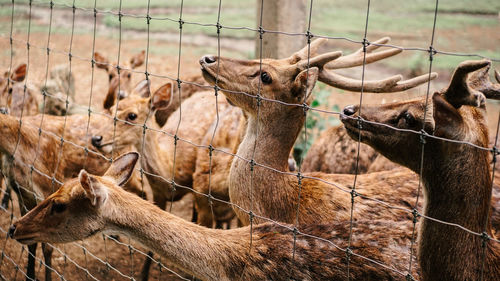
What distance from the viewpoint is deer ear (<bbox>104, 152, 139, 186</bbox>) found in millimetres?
3516

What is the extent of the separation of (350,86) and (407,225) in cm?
101

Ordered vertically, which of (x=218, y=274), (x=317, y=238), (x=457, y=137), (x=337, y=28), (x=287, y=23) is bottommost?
(x=218, y=274)

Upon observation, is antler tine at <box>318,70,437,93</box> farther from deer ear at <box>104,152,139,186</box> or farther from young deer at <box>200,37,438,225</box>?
deer ear at <box>104,152,139,186</box>

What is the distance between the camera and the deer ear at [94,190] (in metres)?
3.02

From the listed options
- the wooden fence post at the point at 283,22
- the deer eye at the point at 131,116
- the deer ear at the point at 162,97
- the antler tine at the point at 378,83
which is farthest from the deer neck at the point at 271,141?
the wooden fence post at the point at 283,22

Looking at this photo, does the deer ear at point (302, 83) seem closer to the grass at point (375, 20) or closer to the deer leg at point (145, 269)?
the deer leg at point (145, 269)

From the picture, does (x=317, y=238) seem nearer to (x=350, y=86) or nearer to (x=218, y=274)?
(x=218, y=274)

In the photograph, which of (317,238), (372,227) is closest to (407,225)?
(372,227)

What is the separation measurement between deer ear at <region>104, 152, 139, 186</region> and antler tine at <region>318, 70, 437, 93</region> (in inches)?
51.8

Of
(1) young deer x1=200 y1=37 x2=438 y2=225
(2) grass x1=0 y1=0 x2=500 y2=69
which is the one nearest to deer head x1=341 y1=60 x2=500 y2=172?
(1) young deer x1=200 y1=37 x2=438 y2=225

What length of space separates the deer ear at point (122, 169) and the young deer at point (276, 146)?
689mm

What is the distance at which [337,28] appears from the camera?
1405 cm

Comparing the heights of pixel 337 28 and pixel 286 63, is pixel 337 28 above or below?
above

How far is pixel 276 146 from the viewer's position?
3.91 metres
